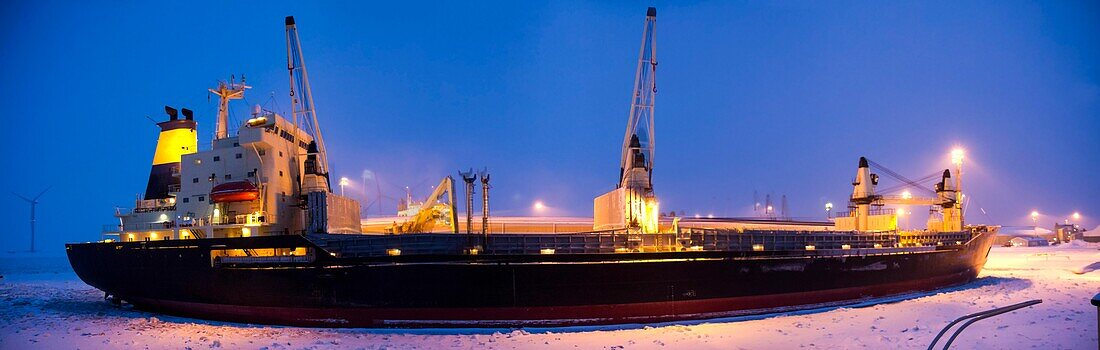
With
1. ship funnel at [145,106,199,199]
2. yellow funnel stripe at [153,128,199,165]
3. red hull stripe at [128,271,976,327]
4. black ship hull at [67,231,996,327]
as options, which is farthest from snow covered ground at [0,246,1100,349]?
yellow funnel stripe at [153,128,199,165]

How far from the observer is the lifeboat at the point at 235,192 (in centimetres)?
2222

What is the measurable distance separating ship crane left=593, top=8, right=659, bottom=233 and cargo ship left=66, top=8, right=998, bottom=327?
0.10 m

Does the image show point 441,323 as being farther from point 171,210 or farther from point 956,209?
point 956,209

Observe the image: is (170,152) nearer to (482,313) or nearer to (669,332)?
(482,313)

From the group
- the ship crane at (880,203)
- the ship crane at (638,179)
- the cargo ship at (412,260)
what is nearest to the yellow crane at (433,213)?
the cargo ship at (412,260)

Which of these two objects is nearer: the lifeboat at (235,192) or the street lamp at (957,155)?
the lifeboat at (235,192)

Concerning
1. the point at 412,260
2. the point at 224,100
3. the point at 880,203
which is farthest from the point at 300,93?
the point at 880,203

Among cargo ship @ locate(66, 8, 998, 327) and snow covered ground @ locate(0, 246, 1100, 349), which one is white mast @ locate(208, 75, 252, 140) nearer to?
cargo ship @ locate(66, 8, 998, 327)

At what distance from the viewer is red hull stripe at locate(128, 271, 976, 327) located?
19.3m

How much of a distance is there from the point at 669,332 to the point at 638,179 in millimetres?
8888

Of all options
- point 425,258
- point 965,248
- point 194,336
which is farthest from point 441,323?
point 965,248

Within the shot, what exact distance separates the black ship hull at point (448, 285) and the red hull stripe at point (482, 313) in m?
0.03

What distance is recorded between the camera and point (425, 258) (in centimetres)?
1925

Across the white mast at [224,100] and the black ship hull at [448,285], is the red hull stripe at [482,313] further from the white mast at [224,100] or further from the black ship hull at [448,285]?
the white mast at [224,100]
